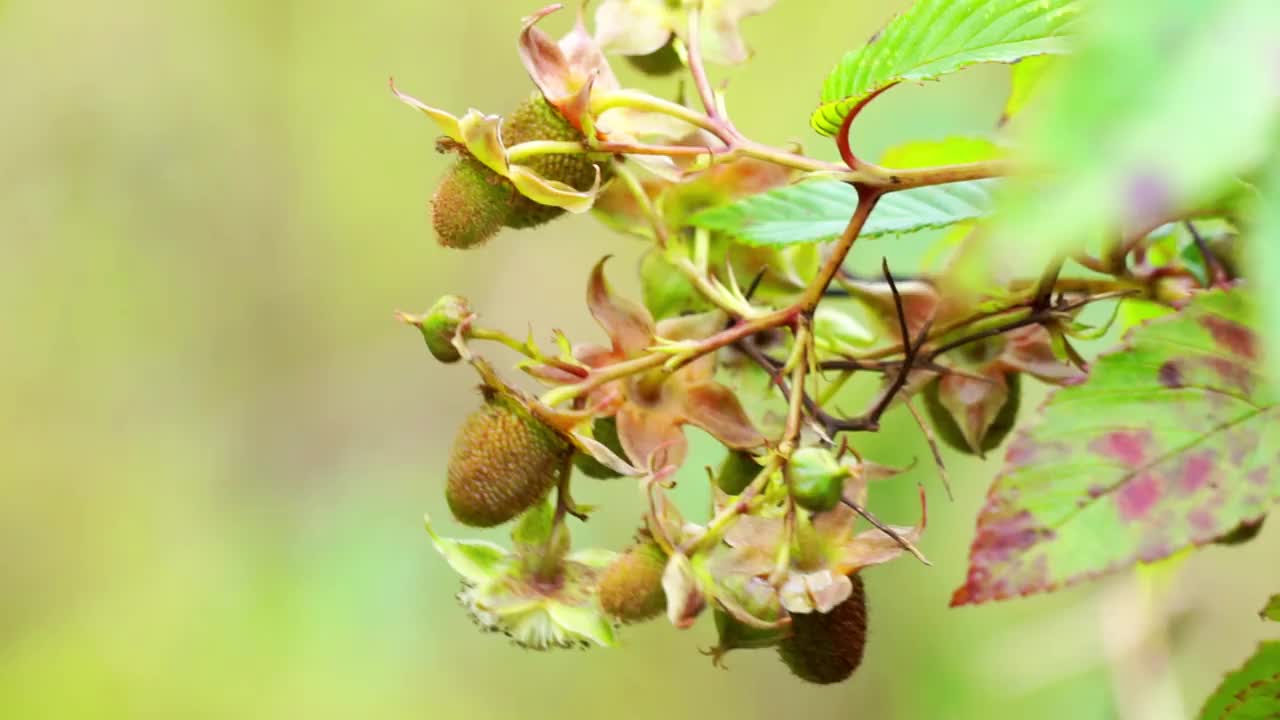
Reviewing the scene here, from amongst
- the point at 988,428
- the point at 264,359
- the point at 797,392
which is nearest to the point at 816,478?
the point at 797,392

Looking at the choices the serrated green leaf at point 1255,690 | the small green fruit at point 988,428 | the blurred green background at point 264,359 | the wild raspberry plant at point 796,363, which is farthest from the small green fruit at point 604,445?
the blurred green background at point 264,359

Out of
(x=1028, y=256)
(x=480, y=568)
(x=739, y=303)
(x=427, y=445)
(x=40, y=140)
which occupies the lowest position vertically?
(x=427, y=445)

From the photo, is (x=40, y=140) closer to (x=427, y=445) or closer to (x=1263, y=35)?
(x=427, y=445)

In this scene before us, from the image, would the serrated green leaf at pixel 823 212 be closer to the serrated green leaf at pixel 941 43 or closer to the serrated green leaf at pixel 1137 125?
the serrated green leaf at pixel 941 43

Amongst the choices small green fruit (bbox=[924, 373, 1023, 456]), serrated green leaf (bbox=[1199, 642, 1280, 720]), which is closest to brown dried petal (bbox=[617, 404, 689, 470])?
small green fruit (bbox=[924, 373, 1023, 456])

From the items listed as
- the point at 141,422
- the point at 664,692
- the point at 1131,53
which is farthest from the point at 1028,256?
the point at 141,422

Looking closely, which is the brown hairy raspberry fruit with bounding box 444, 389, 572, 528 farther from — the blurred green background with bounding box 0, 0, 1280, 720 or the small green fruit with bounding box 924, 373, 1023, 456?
the blurred green background with bounding box 0, 0, 1280, 720

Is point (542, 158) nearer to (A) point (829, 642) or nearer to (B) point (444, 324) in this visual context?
(B) point (444, 324)
